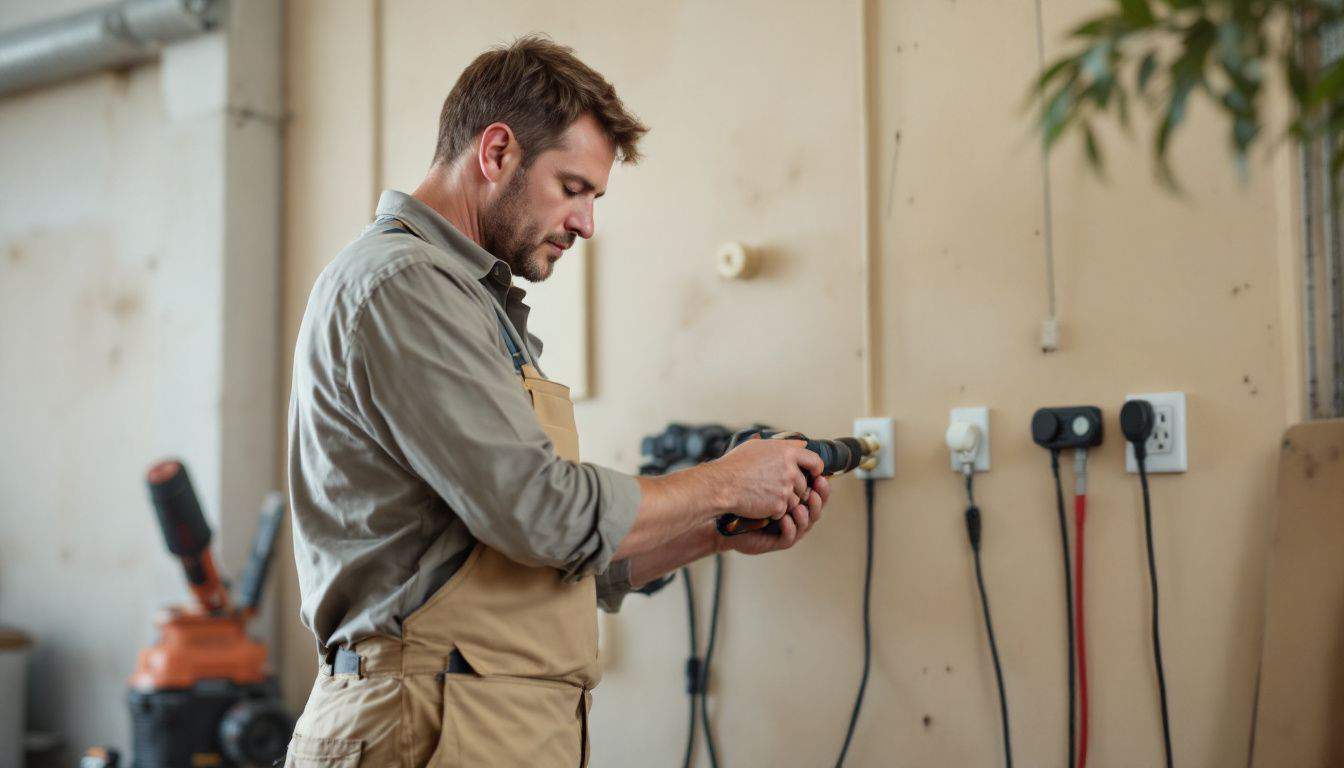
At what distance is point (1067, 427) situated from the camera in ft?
5.80

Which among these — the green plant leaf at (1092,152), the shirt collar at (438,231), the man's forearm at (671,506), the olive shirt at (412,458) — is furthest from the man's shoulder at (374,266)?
the green plant leaf at (1092,152)

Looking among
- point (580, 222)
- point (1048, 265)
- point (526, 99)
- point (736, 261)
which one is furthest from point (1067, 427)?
point (526, 99)

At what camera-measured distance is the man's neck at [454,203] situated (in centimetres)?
154

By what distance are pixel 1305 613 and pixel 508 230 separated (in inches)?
47.6

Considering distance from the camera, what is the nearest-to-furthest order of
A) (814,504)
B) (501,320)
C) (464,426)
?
(464,426)
(501,320)
(814,504)

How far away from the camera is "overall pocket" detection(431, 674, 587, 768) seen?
1.28 metres

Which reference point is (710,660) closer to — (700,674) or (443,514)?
(700,674)

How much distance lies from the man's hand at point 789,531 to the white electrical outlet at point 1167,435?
497 mm

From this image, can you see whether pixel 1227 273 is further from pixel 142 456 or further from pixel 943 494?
pixel 142 456

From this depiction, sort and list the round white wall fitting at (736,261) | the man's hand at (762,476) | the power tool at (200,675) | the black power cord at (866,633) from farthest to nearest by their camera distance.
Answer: the power tool at (200,675), the round white wall fitting at (736,261), the black power cord at (866,633), the man's hand at (762,476)

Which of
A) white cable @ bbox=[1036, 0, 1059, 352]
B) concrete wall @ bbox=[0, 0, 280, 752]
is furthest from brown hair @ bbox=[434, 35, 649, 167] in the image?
concrete wall @ bbox=[0, 0, 280, 752]

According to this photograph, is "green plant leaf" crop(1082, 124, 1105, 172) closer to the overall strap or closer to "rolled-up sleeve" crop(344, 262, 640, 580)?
"rolled-up sleeve" crop(344, 262, 640, 580)

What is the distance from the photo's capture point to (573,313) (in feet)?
7.88

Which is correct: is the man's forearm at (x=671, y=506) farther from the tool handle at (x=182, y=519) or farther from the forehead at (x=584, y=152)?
the tool handle at (x=182, y=519)
